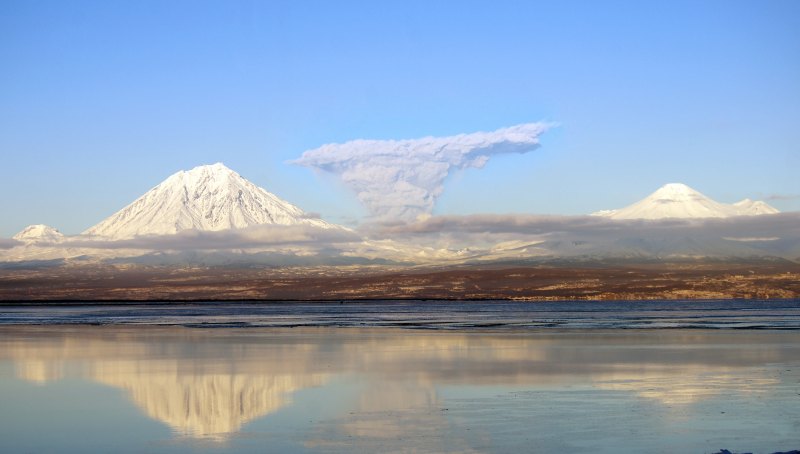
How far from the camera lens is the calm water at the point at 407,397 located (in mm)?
16938

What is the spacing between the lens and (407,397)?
22.5 meters

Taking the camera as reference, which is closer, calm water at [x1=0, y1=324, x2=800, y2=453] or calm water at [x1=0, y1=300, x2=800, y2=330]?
calm water at [x1=0, y1=324, x2=800, y2=453]

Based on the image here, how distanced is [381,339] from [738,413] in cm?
2647

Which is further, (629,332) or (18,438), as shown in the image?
(629,332)

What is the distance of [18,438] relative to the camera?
17719 millimetres

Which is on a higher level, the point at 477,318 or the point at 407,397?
the point at 407,397

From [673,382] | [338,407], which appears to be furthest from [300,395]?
[673,382]

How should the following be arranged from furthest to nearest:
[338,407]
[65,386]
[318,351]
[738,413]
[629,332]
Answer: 1. [629,332]
2. [318,351]
3. [65,386]
4. [338,407]
5. [738,413]

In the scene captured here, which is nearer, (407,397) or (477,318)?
(407,397)

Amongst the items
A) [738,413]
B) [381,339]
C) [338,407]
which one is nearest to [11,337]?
[381,339]

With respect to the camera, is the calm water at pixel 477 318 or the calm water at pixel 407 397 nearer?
the calm water at pixel 407 397

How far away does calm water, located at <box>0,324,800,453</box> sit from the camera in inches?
667

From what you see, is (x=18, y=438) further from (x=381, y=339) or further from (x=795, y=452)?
(x=381, y=339)

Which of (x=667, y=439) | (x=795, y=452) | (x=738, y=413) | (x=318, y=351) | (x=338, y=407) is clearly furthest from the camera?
(x=318, y=351)
